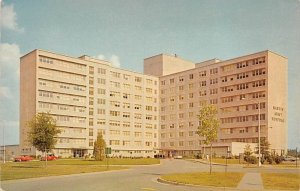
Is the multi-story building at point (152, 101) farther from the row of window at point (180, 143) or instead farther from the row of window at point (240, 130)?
the row of window at point (180, 143)

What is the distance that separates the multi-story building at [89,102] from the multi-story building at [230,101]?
5.87m

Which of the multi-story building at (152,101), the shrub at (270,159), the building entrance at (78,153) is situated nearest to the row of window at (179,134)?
the multi-story building at (152,101)

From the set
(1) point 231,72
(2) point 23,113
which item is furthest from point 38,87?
(1) point 231,72

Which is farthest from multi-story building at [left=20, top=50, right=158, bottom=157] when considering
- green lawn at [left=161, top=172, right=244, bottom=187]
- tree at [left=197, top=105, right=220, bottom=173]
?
green lawn at [left=161, top=172, right=244, bottom=187]

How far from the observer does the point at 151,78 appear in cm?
11500

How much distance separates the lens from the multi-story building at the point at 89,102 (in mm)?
88125

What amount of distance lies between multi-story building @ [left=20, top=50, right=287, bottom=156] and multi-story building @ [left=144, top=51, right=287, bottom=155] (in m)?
0.23

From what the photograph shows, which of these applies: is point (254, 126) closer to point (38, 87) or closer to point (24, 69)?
point (38, 87)

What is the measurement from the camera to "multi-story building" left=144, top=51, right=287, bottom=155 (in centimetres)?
8762

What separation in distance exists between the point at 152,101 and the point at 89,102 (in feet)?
76.2

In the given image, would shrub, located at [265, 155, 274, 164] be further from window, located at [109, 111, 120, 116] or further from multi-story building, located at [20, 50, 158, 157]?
window, located at [109, 111, 120, 116]

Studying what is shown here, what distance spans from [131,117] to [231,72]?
103 ft

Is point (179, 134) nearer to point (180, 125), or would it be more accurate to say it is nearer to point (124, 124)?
point (180, 125)

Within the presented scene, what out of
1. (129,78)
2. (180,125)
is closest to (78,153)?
(129,78)
